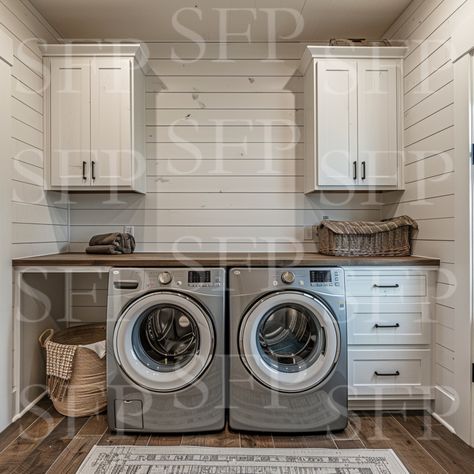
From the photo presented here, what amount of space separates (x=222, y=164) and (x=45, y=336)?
1730mm

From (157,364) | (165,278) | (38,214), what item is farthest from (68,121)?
(157,364)

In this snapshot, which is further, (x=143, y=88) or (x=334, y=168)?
(x=143, y=88)

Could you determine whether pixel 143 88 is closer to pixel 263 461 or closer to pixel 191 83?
pixel 191 83

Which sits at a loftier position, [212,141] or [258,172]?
[212,141]

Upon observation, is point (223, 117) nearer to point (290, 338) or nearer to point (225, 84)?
point (225, 84)

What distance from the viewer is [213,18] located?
106 inches

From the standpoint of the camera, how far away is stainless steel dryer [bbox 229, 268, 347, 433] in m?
2.09

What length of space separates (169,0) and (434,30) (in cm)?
163

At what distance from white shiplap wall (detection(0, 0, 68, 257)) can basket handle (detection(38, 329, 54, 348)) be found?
52 centimetres

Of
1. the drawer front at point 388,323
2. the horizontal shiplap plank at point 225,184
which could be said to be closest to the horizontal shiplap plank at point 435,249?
the drawer front at point 388,323

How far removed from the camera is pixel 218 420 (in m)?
2.12

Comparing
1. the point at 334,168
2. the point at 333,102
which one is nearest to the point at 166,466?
the point at 334,168

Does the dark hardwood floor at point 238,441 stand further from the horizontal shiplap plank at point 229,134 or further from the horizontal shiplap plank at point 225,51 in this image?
the horizontal shiplap plank at point 225,51

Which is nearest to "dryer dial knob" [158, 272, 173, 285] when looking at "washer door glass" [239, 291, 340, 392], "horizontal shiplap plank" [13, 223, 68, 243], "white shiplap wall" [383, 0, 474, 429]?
"washer door glass" [239, 291, 340, 392]
